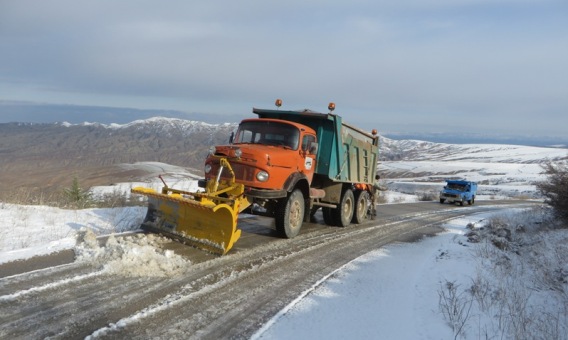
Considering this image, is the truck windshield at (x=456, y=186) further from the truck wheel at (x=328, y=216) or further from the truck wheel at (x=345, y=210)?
the truck wheel at (x=328, y=216)

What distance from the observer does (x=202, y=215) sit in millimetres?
7645

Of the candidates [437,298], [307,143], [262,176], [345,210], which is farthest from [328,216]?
[437,298]

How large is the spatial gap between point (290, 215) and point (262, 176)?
4.42 ft

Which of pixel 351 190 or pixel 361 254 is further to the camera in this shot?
pixel 351 190

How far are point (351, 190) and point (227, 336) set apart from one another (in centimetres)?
879

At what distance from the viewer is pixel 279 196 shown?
8672 millimetres

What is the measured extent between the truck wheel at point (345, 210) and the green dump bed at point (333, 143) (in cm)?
50

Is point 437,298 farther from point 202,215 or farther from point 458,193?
point 458,193

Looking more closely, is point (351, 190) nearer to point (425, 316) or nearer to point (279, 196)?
point (279, 196)

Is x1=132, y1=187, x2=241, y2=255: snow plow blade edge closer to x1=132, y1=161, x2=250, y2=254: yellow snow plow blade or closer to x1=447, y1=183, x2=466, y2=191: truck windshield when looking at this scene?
x1=132, y1=161, x2=250, y2=254: yellow snow plow blade

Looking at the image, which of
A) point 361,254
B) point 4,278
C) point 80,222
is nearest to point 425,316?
point 361,254

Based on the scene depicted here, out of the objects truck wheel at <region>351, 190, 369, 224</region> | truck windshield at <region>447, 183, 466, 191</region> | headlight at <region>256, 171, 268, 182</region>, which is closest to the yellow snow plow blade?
headlight at <region>256, 171, 268, 182</region>

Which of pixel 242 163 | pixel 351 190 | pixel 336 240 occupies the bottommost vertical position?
pixel 336 240

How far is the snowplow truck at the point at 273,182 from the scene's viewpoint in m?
7.67
